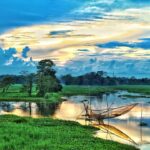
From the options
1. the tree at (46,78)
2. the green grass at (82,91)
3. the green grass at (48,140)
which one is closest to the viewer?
the green grass at (48,140)

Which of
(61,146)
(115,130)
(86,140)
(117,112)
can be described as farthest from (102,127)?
(61,146)

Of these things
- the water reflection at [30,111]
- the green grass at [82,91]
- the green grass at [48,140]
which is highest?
the green grass at [48,140]

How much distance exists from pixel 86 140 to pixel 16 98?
204 feet

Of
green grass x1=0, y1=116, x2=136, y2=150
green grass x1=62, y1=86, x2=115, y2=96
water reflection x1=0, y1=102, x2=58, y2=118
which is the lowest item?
water reflection x1=0, y1=102, x2=58, y2=118

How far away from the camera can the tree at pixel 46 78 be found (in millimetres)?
99062

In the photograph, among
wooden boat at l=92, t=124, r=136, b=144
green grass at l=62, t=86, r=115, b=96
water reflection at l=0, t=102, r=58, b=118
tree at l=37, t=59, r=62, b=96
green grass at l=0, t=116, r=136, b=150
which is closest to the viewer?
green grass at l=0, t=116, r=136, b=150

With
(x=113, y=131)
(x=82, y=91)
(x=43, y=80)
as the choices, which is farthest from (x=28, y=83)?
(x=113, y=131)

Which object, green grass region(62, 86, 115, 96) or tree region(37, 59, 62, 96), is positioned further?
green grass region(62, 86, 115, 96)

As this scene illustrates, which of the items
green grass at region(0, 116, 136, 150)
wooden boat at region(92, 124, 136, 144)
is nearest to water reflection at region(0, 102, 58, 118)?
wooden boat at region(92, 124, 136, 144)

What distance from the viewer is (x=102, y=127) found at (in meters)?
43.8

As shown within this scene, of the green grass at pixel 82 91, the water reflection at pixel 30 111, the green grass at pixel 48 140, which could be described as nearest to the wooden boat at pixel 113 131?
the green grass at pixel 48 140

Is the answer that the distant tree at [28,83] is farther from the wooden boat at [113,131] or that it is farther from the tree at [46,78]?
the wooden boat at [113,131]

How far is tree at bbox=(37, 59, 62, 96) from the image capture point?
9906 cm

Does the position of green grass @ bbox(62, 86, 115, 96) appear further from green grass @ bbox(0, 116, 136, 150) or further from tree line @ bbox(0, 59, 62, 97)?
green grass @ bbox(0, 116, 136, 150)
